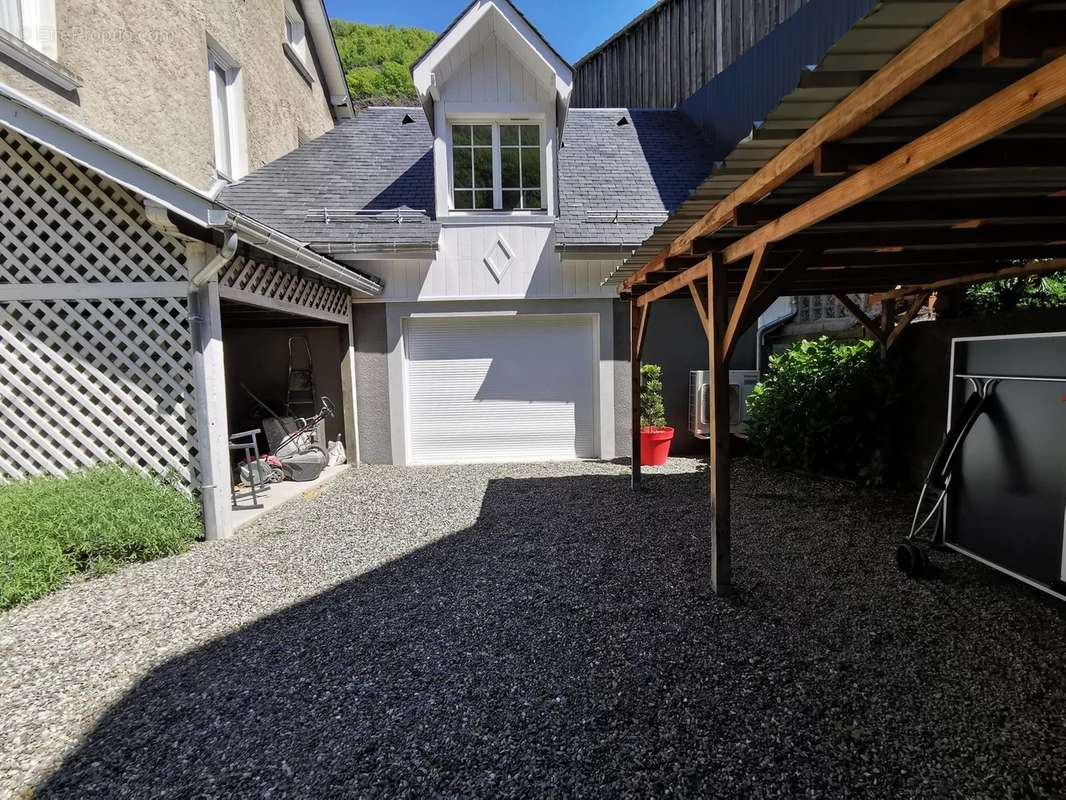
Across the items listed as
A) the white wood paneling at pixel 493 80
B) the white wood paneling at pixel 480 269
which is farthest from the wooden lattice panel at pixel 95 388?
the white wood paneling at pixel 493 80

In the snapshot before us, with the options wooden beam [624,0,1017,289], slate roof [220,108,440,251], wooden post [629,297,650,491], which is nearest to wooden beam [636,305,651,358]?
wooden post [629,297,650,491]

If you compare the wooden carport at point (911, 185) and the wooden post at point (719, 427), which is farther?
the wooden post at point (719, 427)

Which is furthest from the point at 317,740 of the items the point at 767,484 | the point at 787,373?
the point at 787,373

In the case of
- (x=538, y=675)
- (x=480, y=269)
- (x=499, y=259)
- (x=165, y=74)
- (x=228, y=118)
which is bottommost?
(x=538, y=675)

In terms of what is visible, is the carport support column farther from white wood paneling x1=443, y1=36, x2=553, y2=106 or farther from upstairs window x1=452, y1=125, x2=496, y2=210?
white wood paneling x1=443, y1=36, x2=553, y2=106

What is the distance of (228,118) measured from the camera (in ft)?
25.6

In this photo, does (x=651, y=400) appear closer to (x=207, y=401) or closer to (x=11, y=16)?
(x=207, y=401)

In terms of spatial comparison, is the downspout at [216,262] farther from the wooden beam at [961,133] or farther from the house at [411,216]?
the wooden beam at [961,133]

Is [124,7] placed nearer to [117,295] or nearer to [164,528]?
[117,295]

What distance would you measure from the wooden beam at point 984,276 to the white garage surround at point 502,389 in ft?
11.0

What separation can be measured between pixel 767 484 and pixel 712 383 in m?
3.22

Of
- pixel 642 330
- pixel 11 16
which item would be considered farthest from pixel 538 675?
pixel 11 16

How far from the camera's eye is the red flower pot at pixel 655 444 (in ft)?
22.8

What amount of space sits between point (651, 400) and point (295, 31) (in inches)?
370
